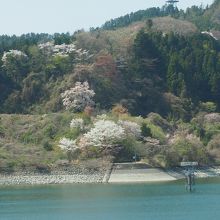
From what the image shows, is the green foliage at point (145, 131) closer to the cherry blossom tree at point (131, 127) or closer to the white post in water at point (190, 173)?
the cherry blossom tree at point (131, 127)

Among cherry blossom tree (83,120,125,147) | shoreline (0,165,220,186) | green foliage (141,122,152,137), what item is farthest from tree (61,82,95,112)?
shoreline (0,165,220,186)

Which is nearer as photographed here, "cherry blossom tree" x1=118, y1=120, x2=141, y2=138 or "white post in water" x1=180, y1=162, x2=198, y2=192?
"white post in water" x1=180, y1=162, x2=198, y2=192

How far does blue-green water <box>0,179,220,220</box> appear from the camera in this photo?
44750mm

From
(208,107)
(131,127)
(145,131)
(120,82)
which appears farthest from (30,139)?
(208,107)

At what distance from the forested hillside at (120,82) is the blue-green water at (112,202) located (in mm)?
14062

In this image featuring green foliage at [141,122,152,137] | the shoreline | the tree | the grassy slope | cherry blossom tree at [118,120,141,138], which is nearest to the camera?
the shoreline

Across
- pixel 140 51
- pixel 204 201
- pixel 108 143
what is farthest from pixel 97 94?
pixel 204 201

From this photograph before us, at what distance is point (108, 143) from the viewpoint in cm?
6862

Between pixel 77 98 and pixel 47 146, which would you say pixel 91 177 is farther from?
pixel 77 98

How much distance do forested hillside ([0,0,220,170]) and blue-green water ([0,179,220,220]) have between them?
14.1 meters

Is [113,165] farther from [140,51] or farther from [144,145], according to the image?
[140,51]

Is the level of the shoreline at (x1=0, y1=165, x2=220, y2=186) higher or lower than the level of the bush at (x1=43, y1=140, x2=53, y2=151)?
lower

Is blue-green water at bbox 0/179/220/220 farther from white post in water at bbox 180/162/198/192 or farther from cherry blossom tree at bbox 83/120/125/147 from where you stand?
cherry blossom tree at bbox 83/120/125/147

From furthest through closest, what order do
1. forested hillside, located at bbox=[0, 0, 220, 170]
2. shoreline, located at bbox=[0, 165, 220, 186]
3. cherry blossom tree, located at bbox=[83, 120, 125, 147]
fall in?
forested hillside, located at bbox=[0, 0, 220, 170], cherry blossom tree, located at bbox=[83, 120, 125, 147], shoreline, located at bbox=[0, 165, 220, 186]
